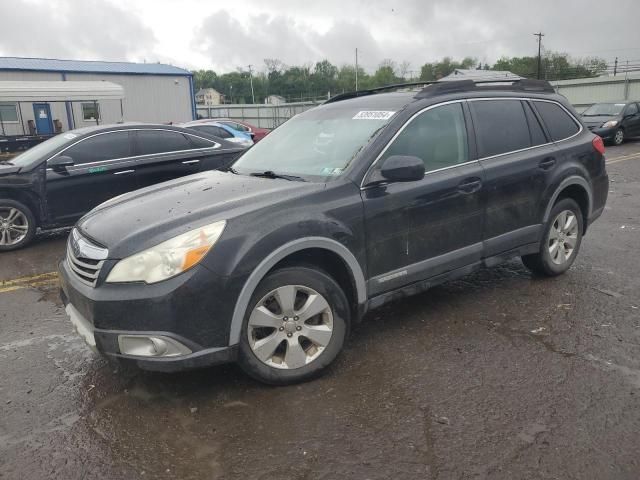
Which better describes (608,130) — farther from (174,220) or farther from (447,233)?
(174,220)

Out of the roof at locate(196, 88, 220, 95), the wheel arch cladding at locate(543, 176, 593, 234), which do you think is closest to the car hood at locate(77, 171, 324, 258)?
the wheel arch cladding at locate(543, 176, 593, 234)

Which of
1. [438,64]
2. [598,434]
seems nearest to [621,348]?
[598,434]

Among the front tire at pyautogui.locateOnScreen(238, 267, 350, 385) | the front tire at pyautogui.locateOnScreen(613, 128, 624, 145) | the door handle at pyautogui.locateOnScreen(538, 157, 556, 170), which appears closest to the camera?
the front tire at pyautogui.locateOnScreen(238, 267, 350, 385)

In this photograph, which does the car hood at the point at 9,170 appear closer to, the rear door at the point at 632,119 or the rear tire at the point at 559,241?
the rear tire at the point at 559,241

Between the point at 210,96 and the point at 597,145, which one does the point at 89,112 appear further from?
the point at 210,96

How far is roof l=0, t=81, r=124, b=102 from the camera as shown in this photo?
61.5 ft

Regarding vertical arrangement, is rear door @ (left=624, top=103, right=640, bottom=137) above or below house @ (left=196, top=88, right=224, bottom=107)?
below

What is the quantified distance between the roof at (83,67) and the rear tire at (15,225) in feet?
82.4

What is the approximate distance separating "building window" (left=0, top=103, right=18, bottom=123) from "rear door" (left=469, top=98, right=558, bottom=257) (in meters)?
27.5

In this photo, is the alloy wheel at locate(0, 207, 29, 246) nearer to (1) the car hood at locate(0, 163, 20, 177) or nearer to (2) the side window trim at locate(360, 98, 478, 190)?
(1) the car hood at locate(0, 163, 20, 177)

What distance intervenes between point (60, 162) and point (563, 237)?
5.95 meters

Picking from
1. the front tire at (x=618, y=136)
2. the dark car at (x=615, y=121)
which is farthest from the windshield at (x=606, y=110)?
the front tire at (x=618, y=136)

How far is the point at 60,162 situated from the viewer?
268 inches

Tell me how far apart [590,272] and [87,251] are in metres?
4.47
